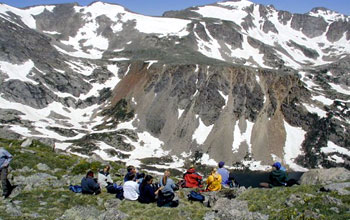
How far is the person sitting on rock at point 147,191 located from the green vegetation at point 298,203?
5010 millimetres

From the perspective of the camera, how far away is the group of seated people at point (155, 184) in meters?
20.0

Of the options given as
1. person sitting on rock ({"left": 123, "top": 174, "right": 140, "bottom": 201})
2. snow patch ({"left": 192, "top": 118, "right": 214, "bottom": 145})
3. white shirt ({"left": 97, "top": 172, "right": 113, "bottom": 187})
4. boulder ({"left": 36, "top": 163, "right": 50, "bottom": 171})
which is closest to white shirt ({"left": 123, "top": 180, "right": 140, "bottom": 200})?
person sitting on rock ({"left": 123, "top": 174, "right": 140, "bottom": 201})

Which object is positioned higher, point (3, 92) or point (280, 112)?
point (280, 112)

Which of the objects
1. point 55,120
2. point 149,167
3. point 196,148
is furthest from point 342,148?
point 55,120

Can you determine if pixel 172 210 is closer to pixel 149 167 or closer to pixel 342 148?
pixel 149 167

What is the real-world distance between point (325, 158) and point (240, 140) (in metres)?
41.9

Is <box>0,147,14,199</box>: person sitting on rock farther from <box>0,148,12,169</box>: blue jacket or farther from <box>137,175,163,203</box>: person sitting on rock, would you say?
<box>137,175,163,203</box>: person sitting on rock

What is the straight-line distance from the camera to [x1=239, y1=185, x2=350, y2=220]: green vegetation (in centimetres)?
1546

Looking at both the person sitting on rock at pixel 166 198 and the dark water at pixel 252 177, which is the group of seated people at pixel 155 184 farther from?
the dark water at pixel 252 177

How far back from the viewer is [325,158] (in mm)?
172625

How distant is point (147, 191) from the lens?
2039 cm

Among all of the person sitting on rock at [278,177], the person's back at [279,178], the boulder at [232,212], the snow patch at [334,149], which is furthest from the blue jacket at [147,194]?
the snow patch at [334,149]

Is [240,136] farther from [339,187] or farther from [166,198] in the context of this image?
[166,198]

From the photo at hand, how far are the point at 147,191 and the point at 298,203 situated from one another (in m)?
8.16
